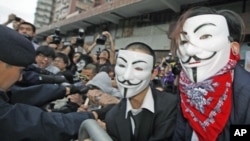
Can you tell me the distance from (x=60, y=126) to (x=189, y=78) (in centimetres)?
68

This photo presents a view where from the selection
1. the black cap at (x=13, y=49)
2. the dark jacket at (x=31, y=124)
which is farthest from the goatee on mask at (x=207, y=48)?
the black cap at (x=13, y=49)

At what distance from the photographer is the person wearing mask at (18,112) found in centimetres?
134

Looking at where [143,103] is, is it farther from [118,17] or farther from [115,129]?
[118,17]

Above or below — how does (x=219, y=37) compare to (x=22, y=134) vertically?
above

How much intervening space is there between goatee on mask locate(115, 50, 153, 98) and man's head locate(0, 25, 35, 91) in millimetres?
639

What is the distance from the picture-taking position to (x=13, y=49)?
1.37 metres

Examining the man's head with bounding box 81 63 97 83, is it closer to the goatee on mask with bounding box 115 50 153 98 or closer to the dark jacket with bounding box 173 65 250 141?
the goatee on mask with bounding box 115 50 153 98

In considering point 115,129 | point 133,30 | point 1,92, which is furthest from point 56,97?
point 133,30

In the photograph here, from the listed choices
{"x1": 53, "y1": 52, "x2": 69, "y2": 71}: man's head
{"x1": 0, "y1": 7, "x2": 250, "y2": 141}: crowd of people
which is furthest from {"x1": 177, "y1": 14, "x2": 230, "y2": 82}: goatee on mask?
{"x1": 53, "y1": 52, "x2": 69, "y2": 71}: man's head

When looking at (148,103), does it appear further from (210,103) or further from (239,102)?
(239,102)

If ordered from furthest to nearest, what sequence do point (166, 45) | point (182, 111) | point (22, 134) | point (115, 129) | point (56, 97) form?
point (166, 45), point (56, 97), point (115, 129), point (182, 111), point (22, 134)

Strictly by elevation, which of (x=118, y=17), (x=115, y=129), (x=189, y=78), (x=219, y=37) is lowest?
(x=115, y=129)

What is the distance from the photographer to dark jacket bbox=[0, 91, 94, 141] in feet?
4.42

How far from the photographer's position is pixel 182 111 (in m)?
1.61
